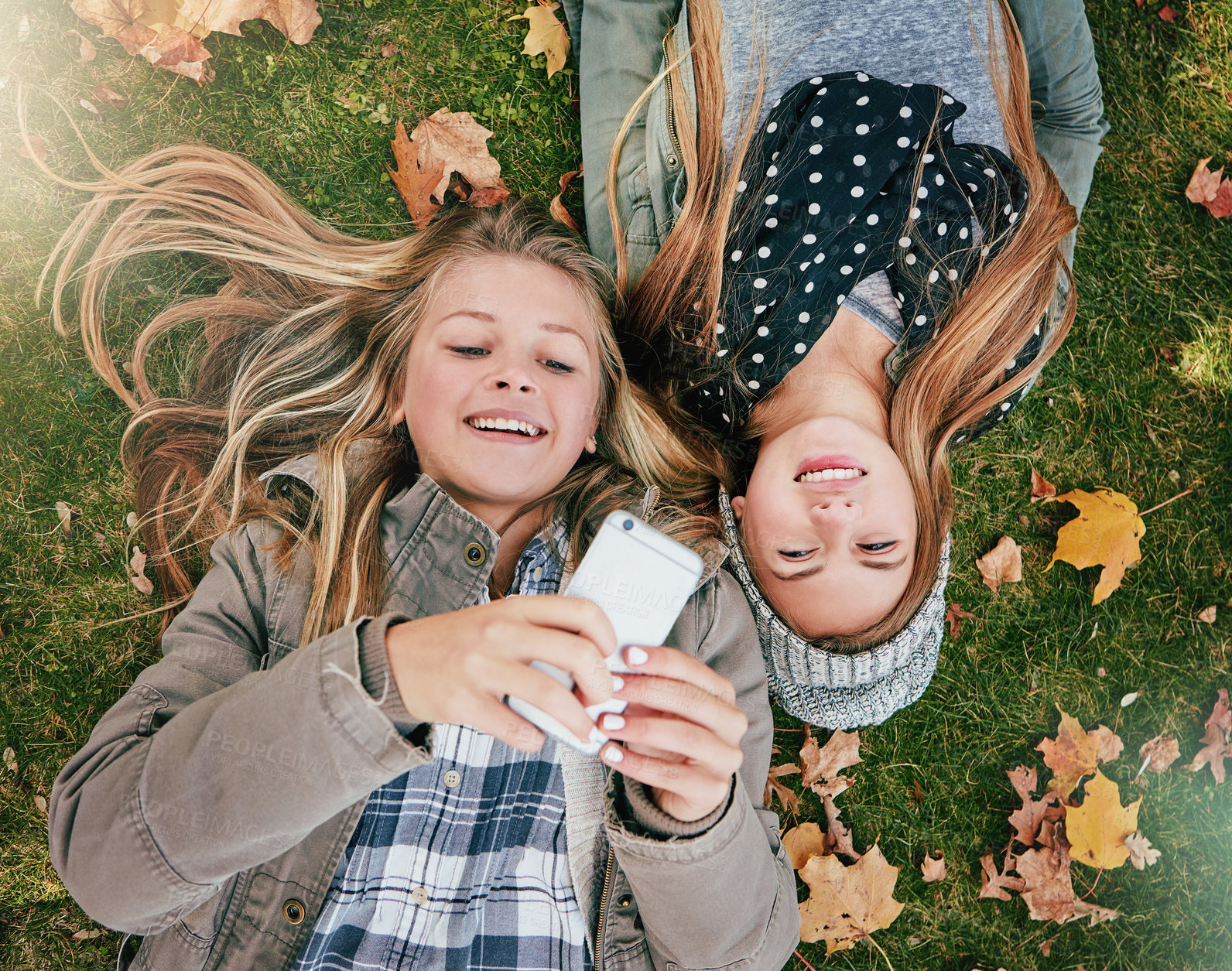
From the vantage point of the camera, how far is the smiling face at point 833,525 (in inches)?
108

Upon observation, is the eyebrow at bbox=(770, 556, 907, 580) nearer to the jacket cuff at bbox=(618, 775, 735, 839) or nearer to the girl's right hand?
the jacket cuff at bbox=(618, 775, 735, 839)

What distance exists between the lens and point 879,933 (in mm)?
3445

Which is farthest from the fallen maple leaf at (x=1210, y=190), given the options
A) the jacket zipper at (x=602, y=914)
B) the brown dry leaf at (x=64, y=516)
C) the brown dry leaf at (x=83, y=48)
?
the brown dry leaf at (x=64, y=516)

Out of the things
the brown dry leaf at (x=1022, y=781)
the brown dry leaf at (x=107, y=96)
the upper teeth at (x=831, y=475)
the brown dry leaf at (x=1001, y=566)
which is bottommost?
the brown dry leaf at (x=1022, y=781)

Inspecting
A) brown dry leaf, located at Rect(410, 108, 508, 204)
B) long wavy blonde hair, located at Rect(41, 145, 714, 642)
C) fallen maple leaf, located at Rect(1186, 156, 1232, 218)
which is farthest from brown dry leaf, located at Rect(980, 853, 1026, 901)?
brown dry leaf, located at Rect(410, 108, 508, 204)

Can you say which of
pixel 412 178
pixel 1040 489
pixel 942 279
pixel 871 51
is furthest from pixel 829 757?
pixel 412 178

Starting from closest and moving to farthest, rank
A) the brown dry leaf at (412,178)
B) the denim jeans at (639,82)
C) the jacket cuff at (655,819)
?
the jacket cuff at (655,819)
the denim jeans at (639,82)
the brown dry leaf at (412,178)

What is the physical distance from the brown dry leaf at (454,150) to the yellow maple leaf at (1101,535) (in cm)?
299

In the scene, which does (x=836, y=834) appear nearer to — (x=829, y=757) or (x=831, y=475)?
(x=829, y=757)

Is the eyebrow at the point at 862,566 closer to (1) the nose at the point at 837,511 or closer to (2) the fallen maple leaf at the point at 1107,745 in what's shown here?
(1) the nose at the point at 837,511

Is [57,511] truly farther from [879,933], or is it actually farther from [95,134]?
[879,933]

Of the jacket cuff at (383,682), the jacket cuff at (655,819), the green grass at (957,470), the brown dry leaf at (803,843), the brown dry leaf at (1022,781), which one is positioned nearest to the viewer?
the jacket cuff at (383,682)

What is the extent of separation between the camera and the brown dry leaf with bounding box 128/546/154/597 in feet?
10.3

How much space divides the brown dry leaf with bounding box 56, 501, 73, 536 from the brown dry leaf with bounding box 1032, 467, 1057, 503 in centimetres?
412
